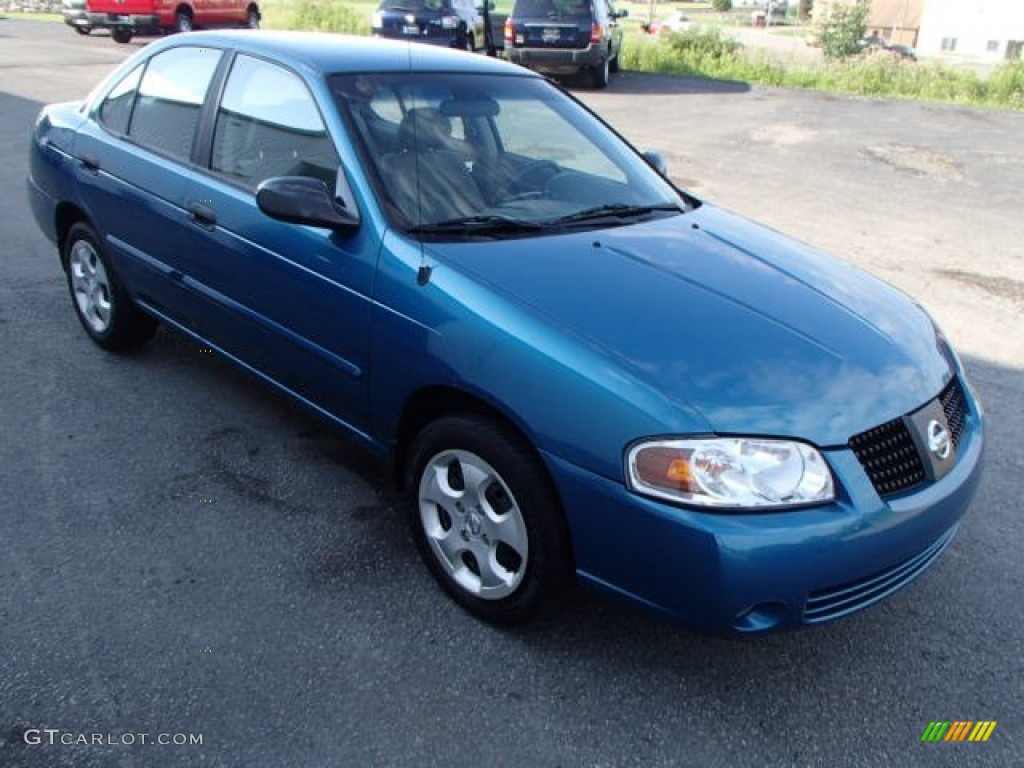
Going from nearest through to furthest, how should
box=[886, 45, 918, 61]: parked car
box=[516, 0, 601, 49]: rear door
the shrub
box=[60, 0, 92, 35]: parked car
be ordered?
box=[516, 0, 601, 49]: rear door
box=[886, 45, 918, 61]: parked car
box=[60, 0, 92, 35]: parked car
the shrub

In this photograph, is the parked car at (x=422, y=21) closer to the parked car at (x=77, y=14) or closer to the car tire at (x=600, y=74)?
the car tire at (x=600, y=74)

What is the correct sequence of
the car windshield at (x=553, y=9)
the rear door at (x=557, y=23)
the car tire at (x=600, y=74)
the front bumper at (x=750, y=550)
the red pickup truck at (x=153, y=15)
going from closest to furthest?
the front bumper at (x=750, y=550)
the rear door at (x=557, y=23)
the car windshield at (x=553, y=9)
the car tire at (x=600, y=74)
the red pickup truck at (x=153, y=15)

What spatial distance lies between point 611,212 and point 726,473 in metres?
1.47

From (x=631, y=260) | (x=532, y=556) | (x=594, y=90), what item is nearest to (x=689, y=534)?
(x=532, y=556)

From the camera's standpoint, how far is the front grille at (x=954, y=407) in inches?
108

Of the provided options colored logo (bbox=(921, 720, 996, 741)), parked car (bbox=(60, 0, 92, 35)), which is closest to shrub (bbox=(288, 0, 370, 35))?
parked car (bbox=(60, 0, 92, 35))

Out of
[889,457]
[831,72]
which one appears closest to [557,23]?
[831,72]

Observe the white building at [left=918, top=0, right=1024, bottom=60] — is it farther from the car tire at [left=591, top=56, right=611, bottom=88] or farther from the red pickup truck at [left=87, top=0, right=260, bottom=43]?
the red pickup truck at [left=87, top=0, right=260, bottom=43]

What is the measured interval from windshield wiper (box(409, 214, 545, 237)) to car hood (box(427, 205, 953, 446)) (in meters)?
0.10

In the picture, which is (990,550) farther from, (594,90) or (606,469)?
(594,90)

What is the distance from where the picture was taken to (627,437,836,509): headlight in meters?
2.26

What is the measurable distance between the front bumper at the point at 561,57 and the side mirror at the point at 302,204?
561 inches

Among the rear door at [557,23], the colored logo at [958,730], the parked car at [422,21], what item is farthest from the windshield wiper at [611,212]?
the parked car at [422,21]

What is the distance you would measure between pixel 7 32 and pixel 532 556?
27787 millimetres
